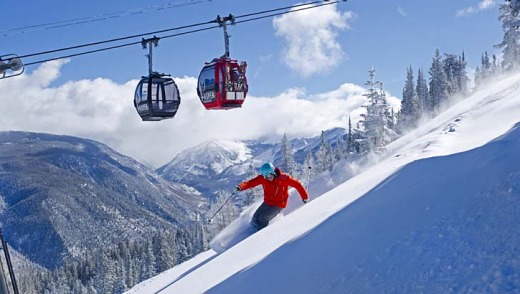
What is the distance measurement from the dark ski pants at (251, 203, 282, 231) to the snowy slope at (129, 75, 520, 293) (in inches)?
186

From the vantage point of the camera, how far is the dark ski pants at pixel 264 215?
15.7 m

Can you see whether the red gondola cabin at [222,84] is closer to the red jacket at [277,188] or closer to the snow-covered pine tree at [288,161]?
the red jacket at [277,188]

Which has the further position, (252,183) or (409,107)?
(409,107)

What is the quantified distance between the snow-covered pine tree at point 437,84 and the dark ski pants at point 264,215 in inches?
2441

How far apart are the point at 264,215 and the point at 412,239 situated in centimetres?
919

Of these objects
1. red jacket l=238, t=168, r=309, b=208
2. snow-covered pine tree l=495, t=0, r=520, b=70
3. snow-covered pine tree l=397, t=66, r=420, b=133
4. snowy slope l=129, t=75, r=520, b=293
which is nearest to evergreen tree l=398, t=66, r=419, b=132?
snow-covered pine tree l=397, t=66, r=420, b=133

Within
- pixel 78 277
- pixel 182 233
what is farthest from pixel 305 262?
pixel 78 277

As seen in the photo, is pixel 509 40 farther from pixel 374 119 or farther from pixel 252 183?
pixel 252 183

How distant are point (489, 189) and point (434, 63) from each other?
7844cm

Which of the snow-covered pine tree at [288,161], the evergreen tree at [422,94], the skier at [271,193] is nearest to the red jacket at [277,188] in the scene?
the skier at [271,193]

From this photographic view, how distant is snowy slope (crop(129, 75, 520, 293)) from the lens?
5762 millimetres

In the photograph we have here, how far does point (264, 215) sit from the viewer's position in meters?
15.7

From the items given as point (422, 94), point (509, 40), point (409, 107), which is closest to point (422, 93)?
point (422, 94)

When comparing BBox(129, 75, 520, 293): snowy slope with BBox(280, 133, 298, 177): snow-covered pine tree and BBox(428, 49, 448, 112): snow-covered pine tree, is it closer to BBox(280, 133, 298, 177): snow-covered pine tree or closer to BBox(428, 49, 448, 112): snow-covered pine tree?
BBox(280, 133, 298, 177): snow-covered pine tree
